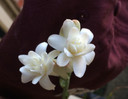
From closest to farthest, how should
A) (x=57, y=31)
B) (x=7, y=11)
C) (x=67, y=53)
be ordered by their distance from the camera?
(x=67, y=53) < (x=57, y=31) < (x=7, y=11)

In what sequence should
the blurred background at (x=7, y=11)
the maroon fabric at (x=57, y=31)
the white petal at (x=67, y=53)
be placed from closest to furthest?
the white petal at (x=67, y=53), the maroon fabric at (x=57, y=31), the blurred background at (x=7, y=11)

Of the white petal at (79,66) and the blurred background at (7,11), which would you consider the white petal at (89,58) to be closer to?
the white petal at (79,66)

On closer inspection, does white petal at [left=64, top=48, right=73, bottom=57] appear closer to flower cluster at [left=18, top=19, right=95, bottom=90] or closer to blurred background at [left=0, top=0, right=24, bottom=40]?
flower cluster at [left=18, top=19, right=95, bottom=90]

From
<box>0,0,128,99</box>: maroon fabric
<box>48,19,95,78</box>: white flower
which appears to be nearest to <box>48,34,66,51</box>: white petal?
<box>48,19,95,78</box>: white flower

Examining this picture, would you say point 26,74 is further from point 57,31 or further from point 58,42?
point 57,31

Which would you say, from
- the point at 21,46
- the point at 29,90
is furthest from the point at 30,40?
the point at 29,90

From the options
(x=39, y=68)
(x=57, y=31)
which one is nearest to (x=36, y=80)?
(x=39, y=68)

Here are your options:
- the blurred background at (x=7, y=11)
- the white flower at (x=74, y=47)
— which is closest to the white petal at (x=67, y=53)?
the white flower at (x=74, y=47)
